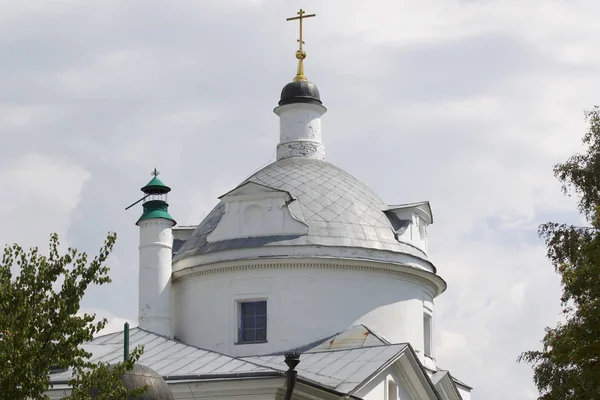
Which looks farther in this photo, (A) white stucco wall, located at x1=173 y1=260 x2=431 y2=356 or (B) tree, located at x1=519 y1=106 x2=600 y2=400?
(A) white stucco wall, located at x1=173 y1=260 x2=431 y2=356

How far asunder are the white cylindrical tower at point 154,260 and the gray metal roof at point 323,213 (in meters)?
1.09

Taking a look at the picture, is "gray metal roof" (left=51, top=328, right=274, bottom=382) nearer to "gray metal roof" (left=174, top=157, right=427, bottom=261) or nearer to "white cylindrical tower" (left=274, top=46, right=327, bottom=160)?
"gray metal roof" (left=174, top=157, right=427, bottom=261)

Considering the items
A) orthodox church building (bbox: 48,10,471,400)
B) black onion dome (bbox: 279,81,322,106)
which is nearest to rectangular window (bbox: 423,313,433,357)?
orthodox church building (bbox: 48,10,471,400)

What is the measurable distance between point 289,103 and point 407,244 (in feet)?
19.9

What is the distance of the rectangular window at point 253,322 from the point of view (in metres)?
40.0

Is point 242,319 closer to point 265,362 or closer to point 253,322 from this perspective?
point 253,322

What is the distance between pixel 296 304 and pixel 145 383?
51.1 ft

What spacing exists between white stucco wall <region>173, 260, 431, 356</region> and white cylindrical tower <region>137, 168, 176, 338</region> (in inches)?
30.4

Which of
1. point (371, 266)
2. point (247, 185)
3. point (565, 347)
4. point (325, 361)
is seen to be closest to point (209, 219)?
point (247, 185)

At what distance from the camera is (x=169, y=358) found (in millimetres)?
33812

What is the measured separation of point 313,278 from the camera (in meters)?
40.1

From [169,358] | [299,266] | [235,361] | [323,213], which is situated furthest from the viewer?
[323,213]

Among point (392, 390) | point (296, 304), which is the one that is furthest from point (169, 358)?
point (296, 304)

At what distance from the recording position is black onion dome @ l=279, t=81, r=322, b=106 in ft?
146
